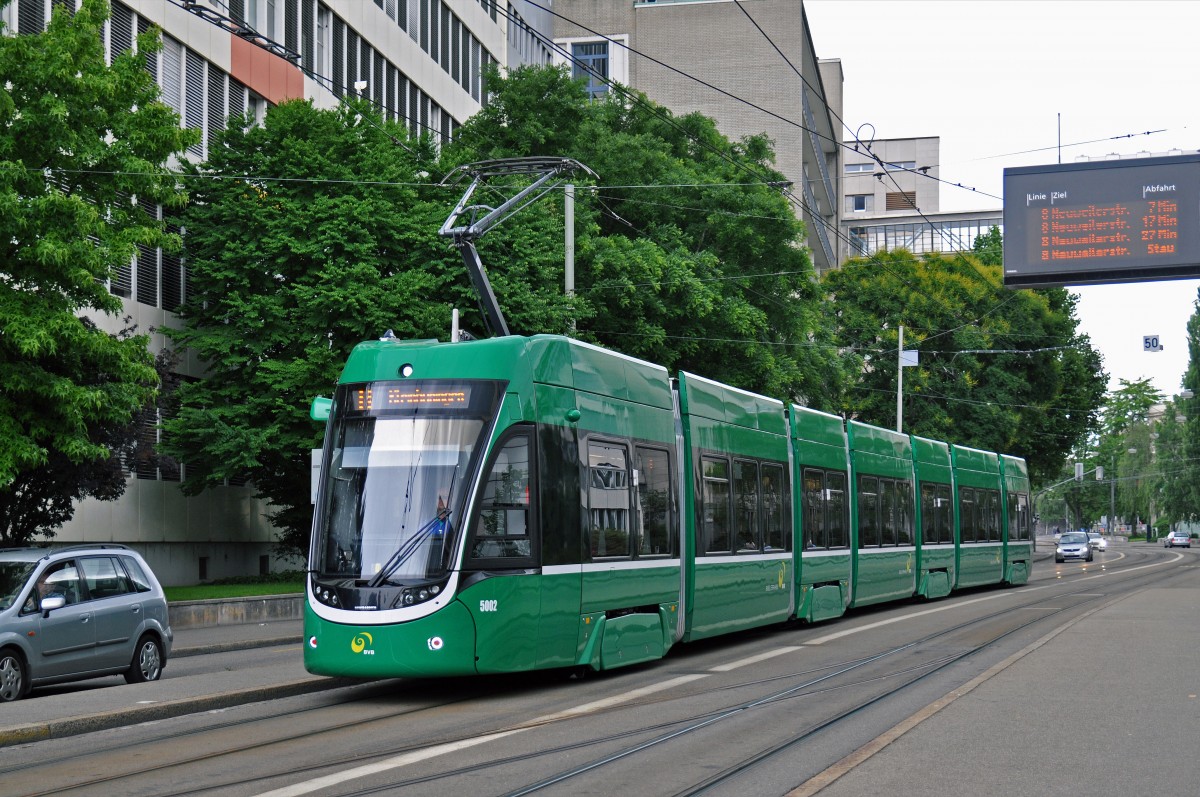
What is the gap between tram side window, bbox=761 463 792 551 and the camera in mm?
20109

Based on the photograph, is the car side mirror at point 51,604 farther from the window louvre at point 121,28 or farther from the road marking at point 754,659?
the window louvre at point 121,28

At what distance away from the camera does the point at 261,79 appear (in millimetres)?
36969

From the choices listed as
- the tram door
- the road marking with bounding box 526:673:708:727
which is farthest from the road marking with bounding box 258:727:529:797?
the tram door

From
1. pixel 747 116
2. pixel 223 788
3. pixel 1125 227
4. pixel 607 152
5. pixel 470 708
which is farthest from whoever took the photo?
pixel 747 116

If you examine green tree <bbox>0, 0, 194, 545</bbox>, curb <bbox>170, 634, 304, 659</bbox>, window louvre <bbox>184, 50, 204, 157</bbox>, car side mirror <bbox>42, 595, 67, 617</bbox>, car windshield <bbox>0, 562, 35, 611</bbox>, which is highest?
window louvre <bbox>184, 50, 204, 157</bbox>

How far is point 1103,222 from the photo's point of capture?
30.3 metres

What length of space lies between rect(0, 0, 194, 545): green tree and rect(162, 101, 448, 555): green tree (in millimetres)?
7929

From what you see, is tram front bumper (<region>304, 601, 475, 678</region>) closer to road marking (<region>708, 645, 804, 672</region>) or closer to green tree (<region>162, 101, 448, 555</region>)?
road marking (<region>708, 645, 804, 672</region>)

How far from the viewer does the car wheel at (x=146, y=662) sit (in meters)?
16.5

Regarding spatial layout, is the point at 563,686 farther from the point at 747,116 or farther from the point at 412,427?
the point at 747,116

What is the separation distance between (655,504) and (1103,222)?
57.5 feet

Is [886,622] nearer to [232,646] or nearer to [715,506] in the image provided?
[715,506]

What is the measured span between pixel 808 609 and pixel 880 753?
40.5ft

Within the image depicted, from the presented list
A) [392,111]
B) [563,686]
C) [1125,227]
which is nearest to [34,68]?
[563,686]
